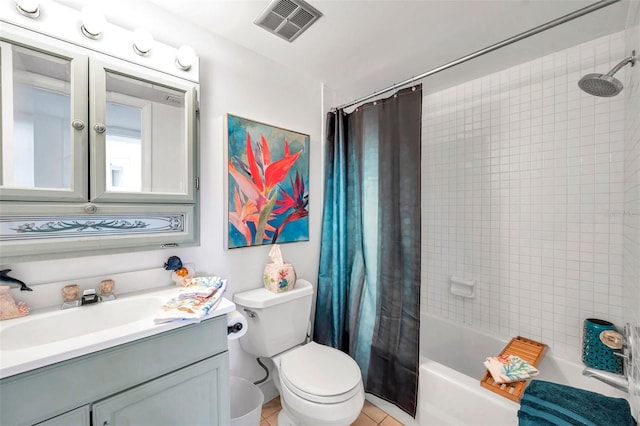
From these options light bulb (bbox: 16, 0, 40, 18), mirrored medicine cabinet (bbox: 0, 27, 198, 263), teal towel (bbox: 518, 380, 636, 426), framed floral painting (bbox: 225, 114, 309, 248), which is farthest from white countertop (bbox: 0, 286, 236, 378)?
teal towel (bbox: 518, 380, 636, 426)

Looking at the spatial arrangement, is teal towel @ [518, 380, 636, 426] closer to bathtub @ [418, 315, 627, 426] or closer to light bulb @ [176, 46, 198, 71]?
bathtub @ [418, 315, 627, 426]

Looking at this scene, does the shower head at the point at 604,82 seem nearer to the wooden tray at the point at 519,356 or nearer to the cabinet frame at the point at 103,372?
the wooden tray at the point at 519,356

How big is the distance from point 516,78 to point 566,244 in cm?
113

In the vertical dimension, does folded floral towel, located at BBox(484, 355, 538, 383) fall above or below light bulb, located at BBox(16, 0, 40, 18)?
below

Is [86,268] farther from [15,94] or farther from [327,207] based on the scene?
[327,207]

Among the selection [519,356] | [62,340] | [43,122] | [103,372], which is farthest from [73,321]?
[519,356]

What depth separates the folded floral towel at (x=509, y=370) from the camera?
1235 mm

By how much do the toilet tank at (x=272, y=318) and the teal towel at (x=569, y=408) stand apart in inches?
43.0

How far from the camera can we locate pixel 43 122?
3.21 ft

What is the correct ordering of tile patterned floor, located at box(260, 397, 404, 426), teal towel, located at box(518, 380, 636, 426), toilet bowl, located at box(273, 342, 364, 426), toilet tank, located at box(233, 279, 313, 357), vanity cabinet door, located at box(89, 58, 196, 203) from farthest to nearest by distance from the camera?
tile patterned floor, located at box(260, 397, 404, 426) < toilet tank, located at box(233, 279, 313, 357) < toilet bowl, located at box(273, 342, 364, 426) < vanity cabinet door, located at box(89, 58, 196, 203) < teal towel, located at box(518, 380, 636, 426)

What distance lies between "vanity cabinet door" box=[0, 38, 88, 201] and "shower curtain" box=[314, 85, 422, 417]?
4.52 feet

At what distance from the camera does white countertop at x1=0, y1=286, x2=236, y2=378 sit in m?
0.71

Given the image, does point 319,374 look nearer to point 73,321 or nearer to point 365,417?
point 365,417

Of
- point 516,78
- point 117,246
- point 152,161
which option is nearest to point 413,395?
point 117,246
